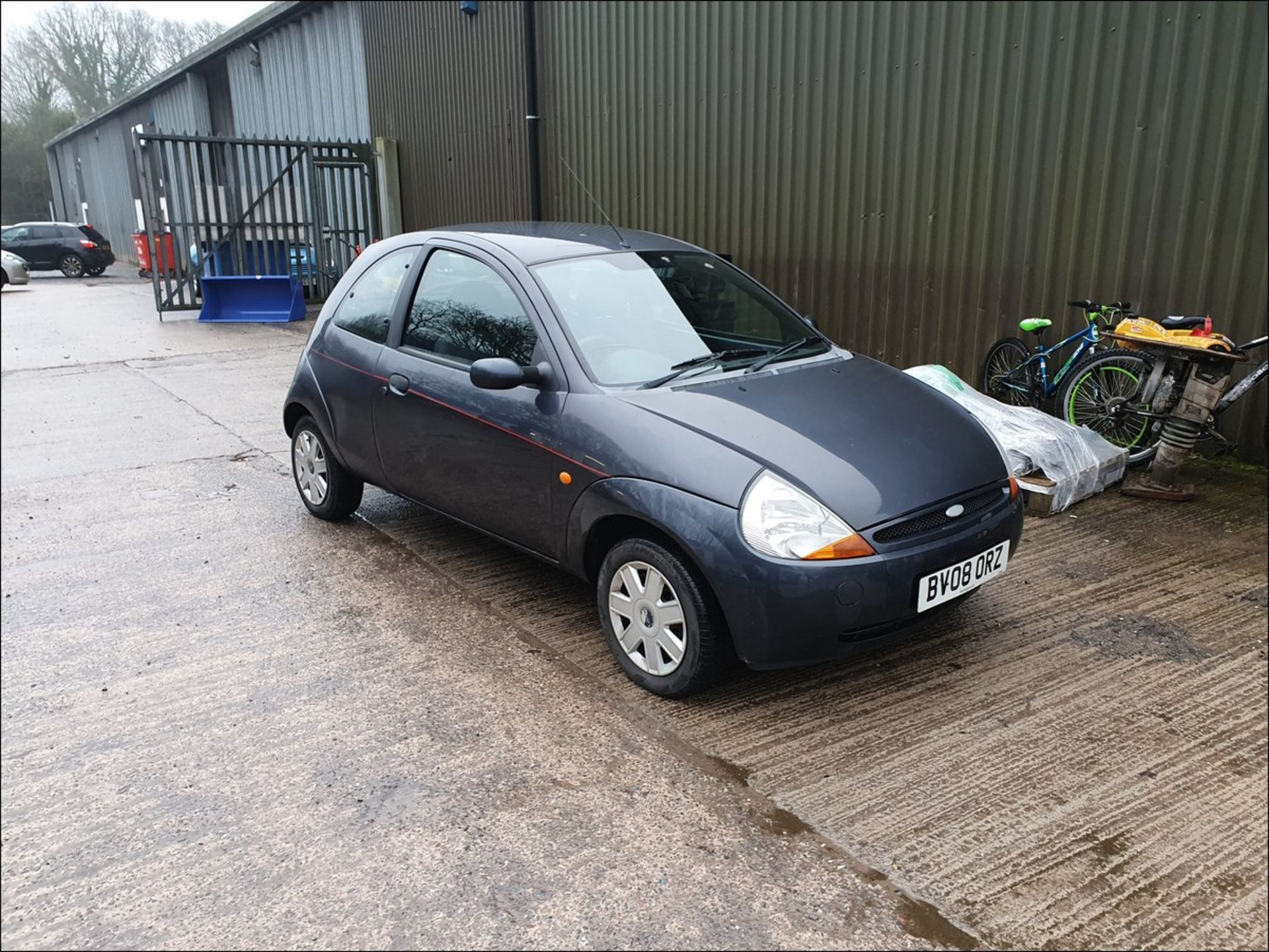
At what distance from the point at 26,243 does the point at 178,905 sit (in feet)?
95.2

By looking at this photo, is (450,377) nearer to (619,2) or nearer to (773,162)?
(773,162)

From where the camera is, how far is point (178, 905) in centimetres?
238

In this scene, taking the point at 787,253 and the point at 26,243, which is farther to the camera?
the point at 26,243

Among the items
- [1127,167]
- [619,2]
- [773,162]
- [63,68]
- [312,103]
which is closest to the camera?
[63,68]

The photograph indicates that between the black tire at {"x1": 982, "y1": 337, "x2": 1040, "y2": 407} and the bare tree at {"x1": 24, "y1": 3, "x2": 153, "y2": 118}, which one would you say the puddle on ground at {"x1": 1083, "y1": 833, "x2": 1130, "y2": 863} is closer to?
the bare tree at {"x1": 24, "y1": 3, "x2": 153, "y2": 118}

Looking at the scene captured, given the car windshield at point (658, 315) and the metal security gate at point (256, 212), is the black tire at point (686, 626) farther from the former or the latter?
the metal security gate at point (256, 212)

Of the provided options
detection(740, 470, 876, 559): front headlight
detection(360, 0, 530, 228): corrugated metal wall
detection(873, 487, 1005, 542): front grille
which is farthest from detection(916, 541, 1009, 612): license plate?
detection(360, 0, 530, 228): corrugated metal wall

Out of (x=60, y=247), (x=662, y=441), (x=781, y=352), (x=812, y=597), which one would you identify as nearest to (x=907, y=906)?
(x=812, y=597)

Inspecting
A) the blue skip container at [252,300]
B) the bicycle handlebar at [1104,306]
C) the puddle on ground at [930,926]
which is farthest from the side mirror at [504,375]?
the blue skip container at [252,300]

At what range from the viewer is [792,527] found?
10.3 ft

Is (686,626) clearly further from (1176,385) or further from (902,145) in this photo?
(902,145)

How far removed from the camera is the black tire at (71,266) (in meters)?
26.4

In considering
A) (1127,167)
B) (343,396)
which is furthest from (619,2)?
(343,396)

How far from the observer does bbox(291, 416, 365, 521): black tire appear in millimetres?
5234
